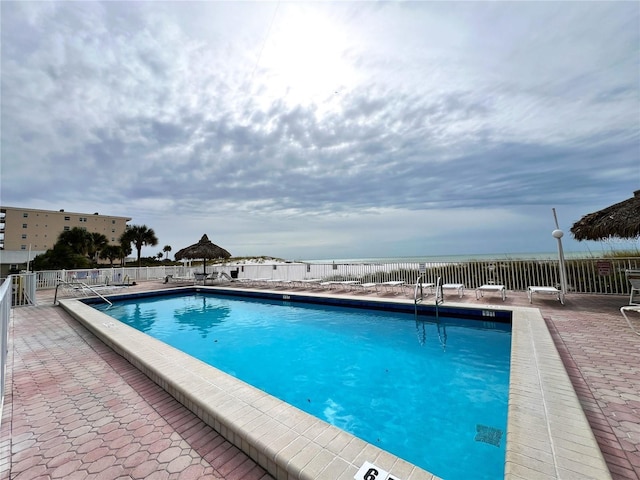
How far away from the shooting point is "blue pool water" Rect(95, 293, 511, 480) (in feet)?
8.53

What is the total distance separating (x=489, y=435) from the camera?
258 centimetres

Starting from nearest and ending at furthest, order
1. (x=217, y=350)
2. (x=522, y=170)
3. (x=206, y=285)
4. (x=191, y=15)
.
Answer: (x=217, y=350) < (x=191, y=15) < (x=522, y=170) < (x=206, y=285)

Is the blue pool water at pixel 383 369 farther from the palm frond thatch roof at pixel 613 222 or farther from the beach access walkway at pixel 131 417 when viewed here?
the palm frond thatch roof at pixel 613 222

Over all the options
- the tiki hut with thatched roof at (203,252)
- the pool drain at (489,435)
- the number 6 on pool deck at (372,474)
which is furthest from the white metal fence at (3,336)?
the tiki hut with thatched roof at (203,252)

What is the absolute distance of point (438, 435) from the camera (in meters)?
2.67

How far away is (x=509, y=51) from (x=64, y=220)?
5517cm

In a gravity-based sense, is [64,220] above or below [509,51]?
above

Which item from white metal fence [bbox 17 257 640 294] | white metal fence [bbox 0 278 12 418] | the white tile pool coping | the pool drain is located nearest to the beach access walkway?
the white tile pool coping

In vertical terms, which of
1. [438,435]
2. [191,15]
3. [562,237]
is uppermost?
[191,15]

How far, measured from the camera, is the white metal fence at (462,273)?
750cm

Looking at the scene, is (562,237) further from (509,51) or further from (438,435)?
(438,435)

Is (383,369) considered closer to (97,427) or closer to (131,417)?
(131,417)

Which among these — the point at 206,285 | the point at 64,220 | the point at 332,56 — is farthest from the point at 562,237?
the point at 64,220

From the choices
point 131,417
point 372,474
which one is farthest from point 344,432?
point 131,417
